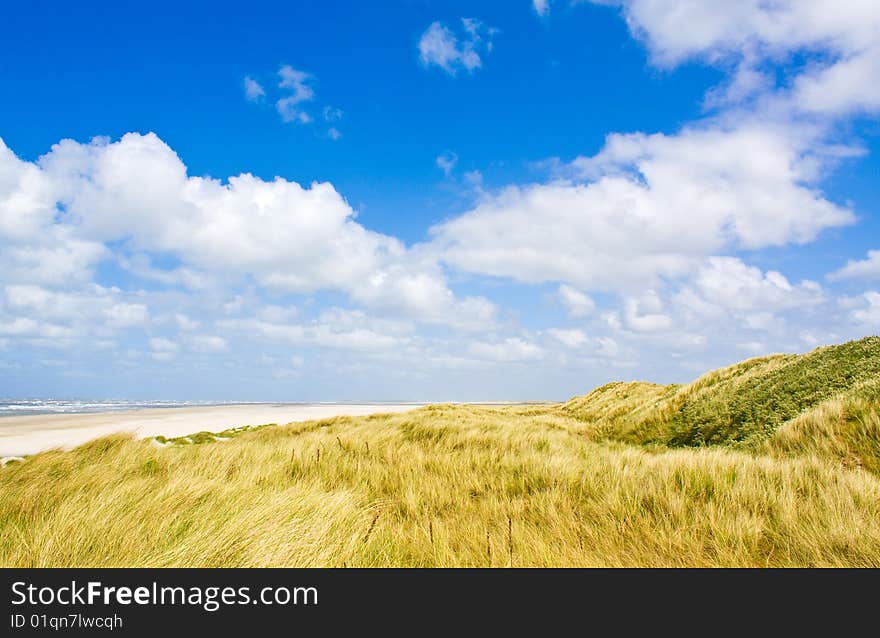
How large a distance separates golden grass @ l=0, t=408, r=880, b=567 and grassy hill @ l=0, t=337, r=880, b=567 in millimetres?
17

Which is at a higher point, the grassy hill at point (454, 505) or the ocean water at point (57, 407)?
the grassy hill at point (454, 505)

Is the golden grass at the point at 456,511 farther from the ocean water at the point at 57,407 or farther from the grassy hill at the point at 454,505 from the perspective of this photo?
the ocean water at the point at 57,407

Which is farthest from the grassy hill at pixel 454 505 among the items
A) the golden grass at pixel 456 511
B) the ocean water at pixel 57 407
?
the ocean water at pixel 57 407

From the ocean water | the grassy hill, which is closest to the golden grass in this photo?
the grassy hill

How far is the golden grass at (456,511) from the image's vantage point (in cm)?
319

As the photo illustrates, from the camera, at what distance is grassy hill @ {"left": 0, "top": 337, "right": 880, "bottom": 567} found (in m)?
3.21

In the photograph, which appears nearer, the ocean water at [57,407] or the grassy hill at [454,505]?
the grassy hill at [454,505]

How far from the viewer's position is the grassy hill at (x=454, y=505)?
3.21m

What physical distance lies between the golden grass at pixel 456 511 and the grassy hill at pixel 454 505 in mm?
17

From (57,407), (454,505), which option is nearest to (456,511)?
(454,505)
